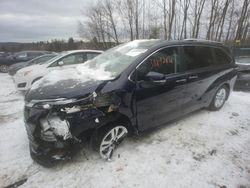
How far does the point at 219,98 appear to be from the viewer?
4812 mm

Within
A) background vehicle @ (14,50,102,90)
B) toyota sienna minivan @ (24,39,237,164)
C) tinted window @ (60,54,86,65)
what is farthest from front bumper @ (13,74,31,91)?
toyota sienna minivan @ (24,39,237,164)

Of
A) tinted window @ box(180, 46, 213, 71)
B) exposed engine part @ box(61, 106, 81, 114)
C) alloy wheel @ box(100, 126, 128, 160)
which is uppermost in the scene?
tinted window @ box(180, 46, 213, 71)

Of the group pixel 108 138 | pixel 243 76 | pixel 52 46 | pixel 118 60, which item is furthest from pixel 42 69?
pixel 52 46

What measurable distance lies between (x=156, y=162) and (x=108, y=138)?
83cm

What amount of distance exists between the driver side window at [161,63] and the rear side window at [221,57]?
1.45 m

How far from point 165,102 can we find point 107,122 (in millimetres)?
1221

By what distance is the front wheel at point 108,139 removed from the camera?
2.67m

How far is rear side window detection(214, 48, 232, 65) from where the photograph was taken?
4270mm

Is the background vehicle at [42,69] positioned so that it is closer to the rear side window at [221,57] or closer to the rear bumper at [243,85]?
the rear side window at [221,57]

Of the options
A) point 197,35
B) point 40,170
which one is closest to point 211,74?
point 40,170

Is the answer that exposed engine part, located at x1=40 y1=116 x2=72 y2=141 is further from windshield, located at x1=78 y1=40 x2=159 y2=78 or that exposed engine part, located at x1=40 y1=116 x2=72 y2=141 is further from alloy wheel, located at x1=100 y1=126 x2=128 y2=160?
windshield, located at x1=78 y1=40 x2=159 y2=78

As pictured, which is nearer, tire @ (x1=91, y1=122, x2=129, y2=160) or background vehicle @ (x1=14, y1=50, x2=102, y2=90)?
tire @ (x1=91, y1=122, x2=129, y2=160)

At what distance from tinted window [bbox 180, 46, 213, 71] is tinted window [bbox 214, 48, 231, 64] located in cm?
24

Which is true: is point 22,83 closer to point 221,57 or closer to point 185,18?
point 221,57
